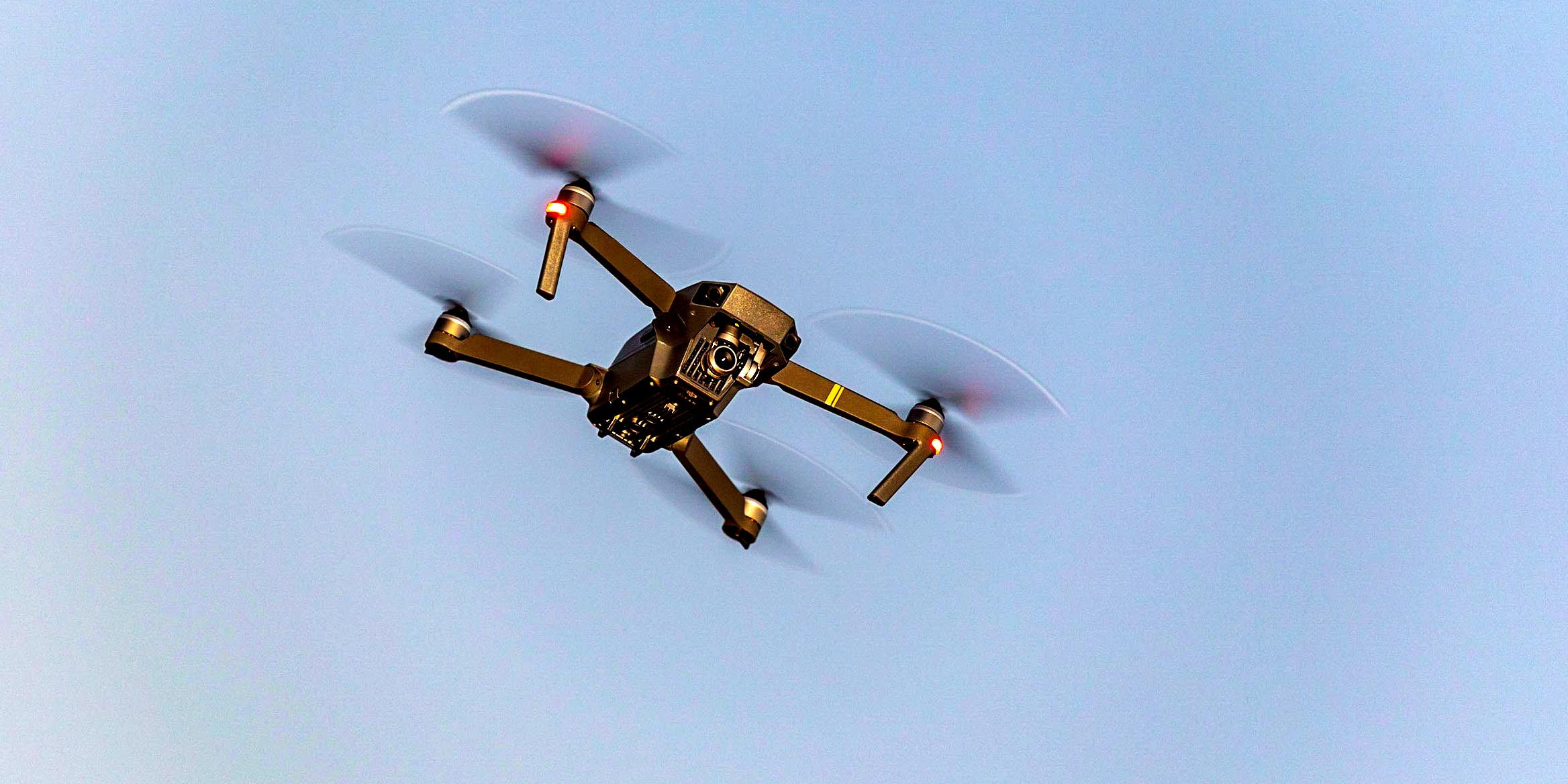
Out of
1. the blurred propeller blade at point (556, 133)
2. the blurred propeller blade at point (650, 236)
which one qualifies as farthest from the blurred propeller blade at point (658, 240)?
the blurred propeller blade at point (556, 133)

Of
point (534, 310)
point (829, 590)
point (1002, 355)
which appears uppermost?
point (1002, 355)

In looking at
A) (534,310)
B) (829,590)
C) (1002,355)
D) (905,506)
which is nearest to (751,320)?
(1002,355)

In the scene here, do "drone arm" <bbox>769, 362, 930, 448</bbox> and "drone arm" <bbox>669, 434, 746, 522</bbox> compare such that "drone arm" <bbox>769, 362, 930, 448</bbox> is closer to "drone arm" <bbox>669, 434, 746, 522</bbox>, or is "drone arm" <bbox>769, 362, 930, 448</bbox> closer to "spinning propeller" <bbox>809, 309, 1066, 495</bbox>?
"spinning propeller" <bbox>809, 309, 1066, 495</bbox>

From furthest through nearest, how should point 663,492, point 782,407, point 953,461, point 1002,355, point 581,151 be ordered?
point 782,407 < point 663,492 < point 953,461 < point 1002,355 < point 581,151

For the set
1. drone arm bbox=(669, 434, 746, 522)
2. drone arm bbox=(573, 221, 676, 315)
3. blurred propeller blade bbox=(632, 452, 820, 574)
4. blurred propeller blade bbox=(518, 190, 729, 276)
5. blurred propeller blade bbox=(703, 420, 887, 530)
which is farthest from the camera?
blurred propeller blade bbox=(632, 452, 820, 574)

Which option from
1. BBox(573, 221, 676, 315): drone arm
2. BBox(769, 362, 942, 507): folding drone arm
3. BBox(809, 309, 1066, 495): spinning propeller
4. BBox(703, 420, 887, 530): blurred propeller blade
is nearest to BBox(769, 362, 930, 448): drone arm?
BBox(769, 362, 942, 507): folding drone arm

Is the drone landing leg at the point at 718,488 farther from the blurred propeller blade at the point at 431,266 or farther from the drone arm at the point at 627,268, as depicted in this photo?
the blurred propeller blade at the point at 431,266

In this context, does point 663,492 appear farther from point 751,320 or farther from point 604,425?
point 751,320
